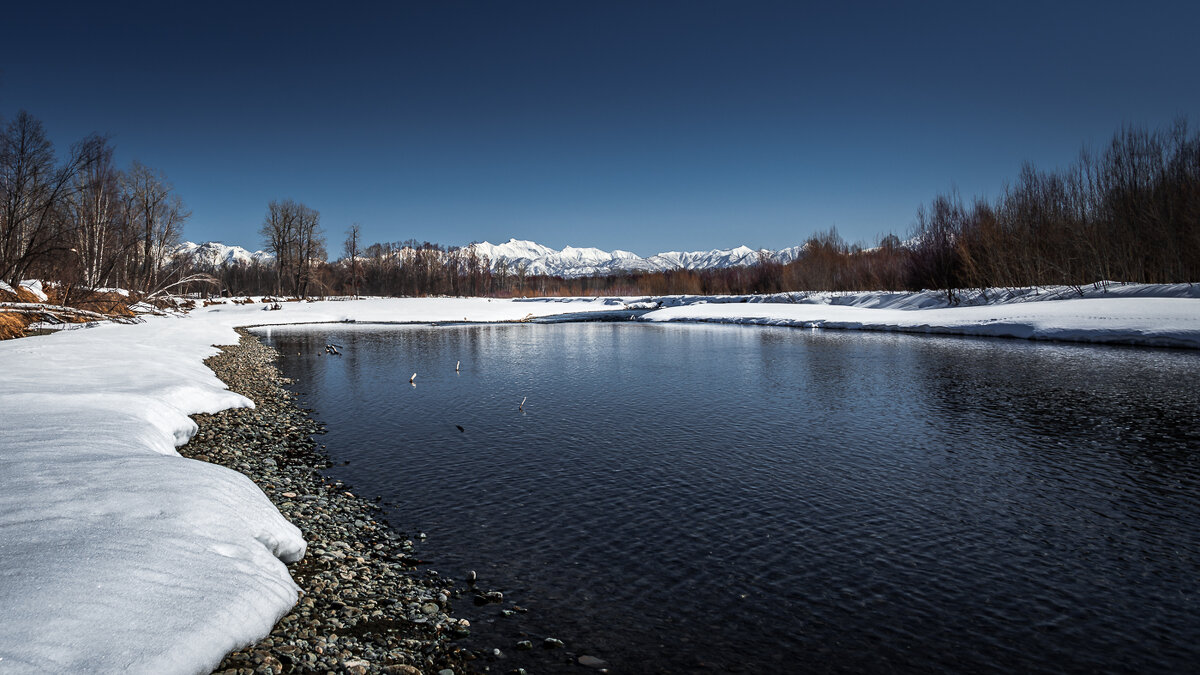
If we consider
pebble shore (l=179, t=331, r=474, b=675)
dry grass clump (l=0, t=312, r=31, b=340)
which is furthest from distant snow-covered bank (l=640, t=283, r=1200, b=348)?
dry grass clump (l=0, t=312, r=31, b=340)

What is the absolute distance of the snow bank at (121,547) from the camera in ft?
10.5

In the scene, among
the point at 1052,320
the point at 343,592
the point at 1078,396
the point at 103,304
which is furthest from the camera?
the point at 1052,320

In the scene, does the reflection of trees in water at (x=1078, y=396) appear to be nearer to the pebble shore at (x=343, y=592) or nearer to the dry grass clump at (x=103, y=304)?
the pebble shore at (x=343, y=592)

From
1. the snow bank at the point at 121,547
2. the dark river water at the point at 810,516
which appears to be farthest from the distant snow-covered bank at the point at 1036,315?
the snow bank at the point at 121,547

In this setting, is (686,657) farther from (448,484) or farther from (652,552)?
(448,484)

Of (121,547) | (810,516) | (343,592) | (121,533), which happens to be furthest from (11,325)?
(810,516)

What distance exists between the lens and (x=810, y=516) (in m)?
6.70

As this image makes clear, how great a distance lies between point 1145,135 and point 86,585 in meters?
47.1

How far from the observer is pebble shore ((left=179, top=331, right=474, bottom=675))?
3867mm

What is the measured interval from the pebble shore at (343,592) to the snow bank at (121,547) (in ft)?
0.68

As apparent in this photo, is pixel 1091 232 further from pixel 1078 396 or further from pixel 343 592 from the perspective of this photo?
pixel 343 592

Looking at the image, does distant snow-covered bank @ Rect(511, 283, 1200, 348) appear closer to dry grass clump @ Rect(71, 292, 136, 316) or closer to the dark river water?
the dark river water

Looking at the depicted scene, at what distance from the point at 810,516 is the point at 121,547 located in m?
6.27

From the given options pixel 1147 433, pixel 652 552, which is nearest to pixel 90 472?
pixel 652 552
